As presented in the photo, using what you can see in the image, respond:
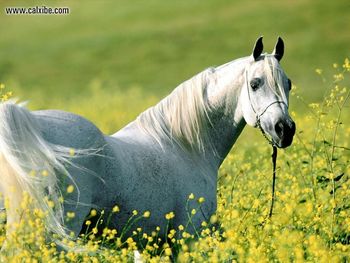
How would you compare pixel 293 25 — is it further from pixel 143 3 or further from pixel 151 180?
pixel 151 180

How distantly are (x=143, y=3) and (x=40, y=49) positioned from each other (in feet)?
28.1

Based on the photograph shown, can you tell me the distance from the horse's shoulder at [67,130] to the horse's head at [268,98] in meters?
1.33

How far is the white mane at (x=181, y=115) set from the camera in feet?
21.4

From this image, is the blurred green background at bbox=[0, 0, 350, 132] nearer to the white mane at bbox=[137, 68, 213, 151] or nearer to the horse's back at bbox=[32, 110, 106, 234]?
the white mane at bbox=[137, 68, 213, 151]

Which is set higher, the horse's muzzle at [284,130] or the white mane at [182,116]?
the white mane at [182,116]

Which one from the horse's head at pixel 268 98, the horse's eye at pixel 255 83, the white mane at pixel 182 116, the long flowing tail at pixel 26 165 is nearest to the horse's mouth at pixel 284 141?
the horse's head at pixel 268 98

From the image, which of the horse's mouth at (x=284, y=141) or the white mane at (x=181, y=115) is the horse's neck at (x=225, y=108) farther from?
the horse's mouth at (x=284, y=141)

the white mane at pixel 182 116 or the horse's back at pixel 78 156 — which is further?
the white mane at pixel 182 116

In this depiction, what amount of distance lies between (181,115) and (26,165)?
1.68 metres

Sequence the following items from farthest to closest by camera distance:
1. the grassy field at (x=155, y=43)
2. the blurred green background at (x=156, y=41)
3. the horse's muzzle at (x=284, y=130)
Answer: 1. the blurred green background at (x=156, y=41)
2. the grassy field at (x=155, y=43)
3. the horse's muzzle at (x=284, y=130)

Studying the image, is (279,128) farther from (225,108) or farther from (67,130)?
(67,130)

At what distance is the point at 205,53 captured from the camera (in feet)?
122

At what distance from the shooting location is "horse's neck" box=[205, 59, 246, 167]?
653 cm

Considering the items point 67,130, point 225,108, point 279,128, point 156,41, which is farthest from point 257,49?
point 156,41
